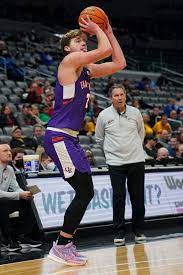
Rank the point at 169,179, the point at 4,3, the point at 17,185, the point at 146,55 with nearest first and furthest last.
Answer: the point at 17,185 → the point at 169,179 → the point at 4,3 → the point at 146,55

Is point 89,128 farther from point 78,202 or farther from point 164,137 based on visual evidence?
point 78,202

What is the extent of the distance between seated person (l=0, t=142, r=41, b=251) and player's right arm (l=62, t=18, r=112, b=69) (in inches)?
78.5

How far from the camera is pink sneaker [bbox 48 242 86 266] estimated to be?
511 cm

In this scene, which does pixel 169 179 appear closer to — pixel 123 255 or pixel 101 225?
pixel 101 225

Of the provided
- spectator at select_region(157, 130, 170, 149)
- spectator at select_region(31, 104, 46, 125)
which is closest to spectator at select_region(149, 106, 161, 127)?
spectator at select_region(157, 130, 170, 149)

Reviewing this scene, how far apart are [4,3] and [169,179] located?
18067 millimetres

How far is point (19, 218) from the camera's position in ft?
22.3

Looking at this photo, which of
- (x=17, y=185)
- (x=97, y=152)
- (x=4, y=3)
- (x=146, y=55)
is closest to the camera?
(x=17, y=185)

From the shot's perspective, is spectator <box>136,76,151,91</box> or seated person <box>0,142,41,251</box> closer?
seated person <box>0,142,41,251</box>

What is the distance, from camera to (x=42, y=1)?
26672mm

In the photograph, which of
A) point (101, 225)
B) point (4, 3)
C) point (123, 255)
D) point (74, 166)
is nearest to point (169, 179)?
point (101, 225)

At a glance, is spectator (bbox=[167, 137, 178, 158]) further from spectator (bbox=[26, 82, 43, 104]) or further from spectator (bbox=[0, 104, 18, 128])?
spectator (bbox=[0, 104, 18, 128])

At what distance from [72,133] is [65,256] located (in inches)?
42.0

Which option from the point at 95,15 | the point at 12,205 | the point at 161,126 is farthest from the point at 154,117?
the point at 95,15
